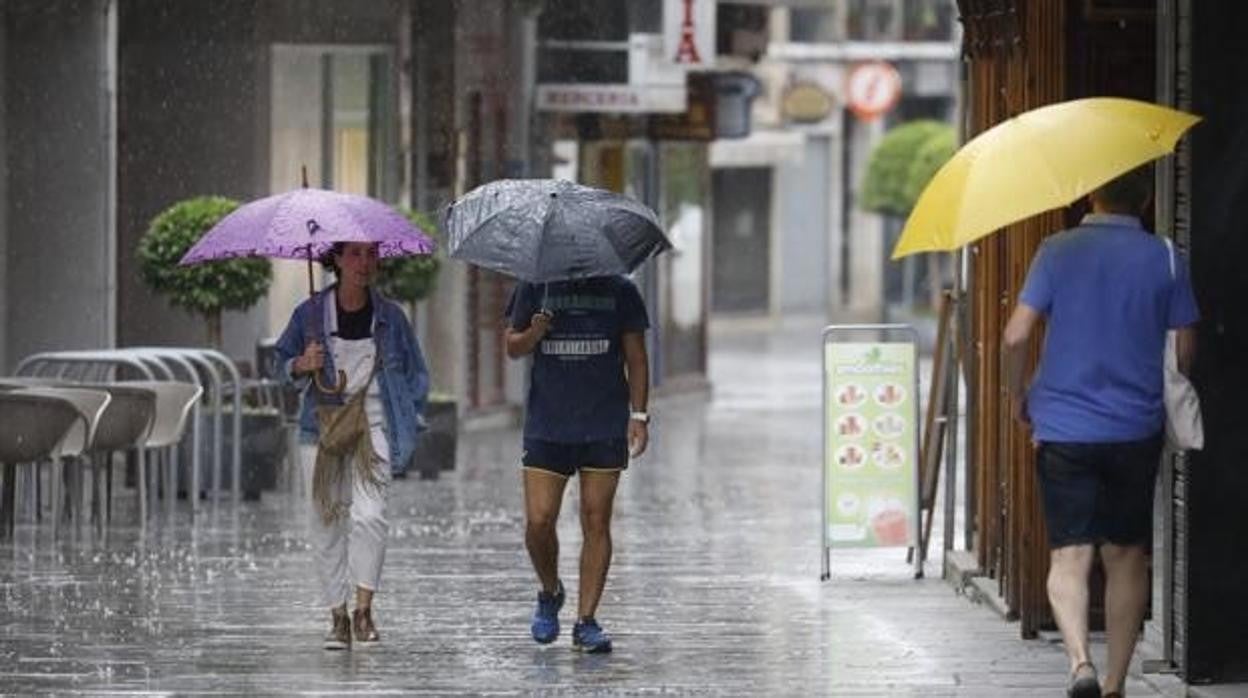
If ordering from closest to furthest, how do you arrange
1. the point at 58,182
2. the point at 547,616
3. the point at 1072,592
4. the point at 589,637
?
1. the point at 1072,592
2. the point at 589,637
3. the point at 547,616
4. the point at 58,182

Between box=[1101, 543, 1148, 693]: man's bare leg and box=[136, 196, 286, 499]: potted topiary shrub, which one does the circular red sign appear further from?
box=[1101, 543, 1148, 693]: man's bare leg

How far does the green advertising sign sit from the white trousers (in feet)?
12.7

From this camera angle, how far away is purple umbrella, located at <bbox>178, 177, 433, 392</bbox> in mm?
14914

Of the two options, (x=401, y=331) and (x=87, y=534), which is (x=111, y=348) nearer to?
(x=87, y=534)

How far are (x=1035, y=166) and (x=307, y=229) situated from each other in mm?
3955

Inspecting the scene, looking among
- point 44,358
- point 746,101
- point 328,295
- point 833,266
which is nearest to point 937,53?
point 833,266

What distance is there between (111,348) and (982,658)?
1401 centimetres

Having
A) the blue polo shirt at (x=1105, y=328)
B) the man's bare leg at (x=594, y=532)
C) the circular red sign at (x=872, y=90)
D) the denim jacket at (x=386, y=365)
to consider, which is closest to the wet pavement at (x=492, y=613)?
the man's bare leg at (x=594, y=532)

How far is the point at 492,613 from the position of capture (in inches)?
647

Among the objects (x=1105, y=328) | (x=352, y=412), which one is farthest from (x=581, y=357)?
(x=1105, y=328)

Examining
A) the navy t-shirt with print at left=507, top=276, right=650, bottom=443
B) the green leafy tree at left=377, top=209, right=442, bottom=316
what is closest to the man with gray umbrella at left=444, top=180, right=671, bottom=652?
the navy t-shirt with print at left=507, top=276, right=650, bottom=443

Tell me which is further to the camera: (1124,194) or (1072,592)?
(1124,194)

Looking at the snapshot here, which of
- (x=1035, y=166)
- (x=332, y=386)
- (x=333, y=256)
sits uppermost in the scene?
(x=1035, y=166)

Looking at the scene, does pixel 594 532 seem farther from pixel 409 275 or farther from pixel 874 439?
pixel 409 275
